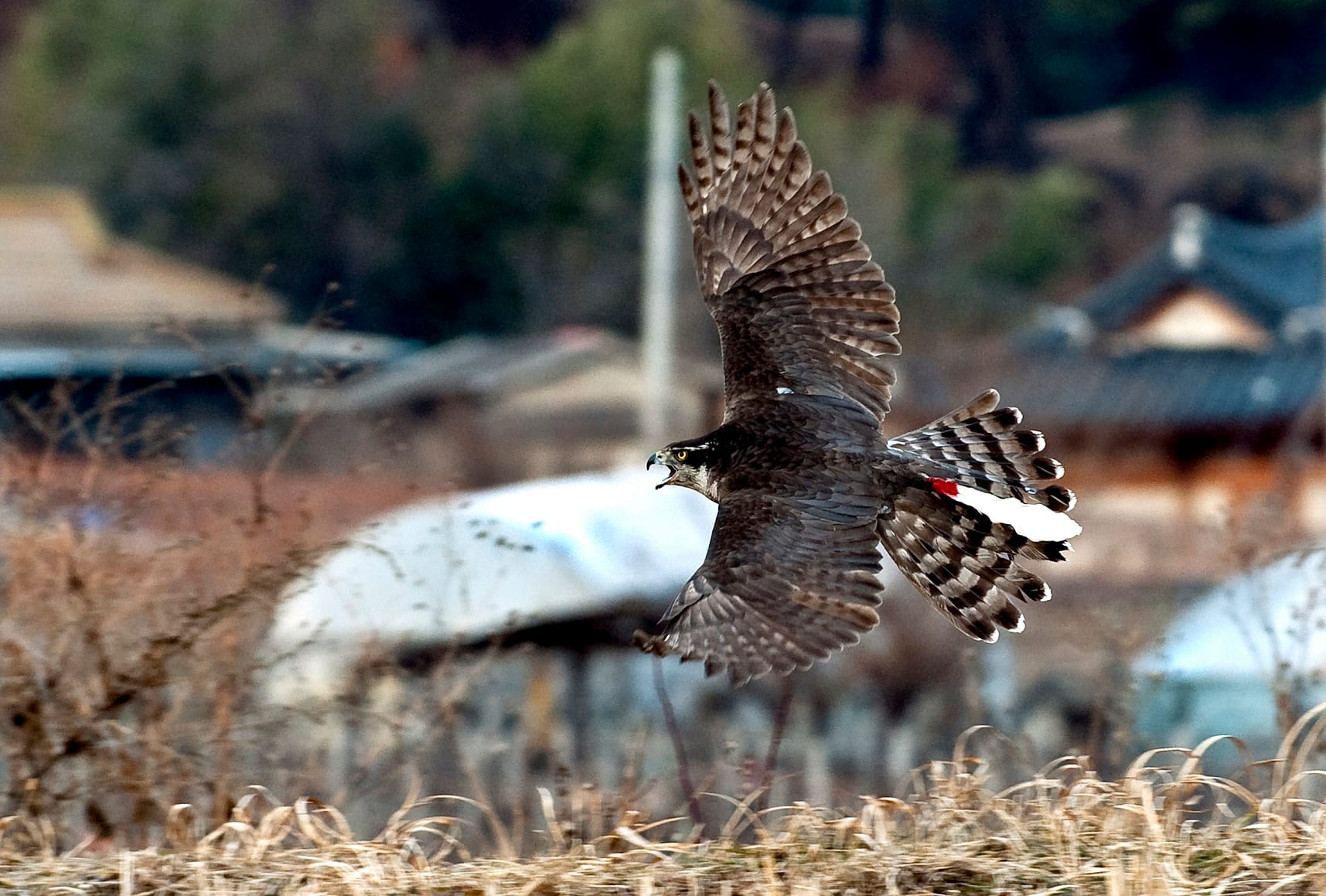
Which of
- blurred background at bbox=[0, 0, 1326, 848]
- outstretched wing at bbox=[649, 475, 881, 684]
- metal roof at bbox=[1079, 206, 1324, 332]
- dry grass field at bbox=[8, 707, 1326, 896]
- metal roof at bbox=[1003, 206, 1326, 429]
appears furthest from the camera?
metal roof at bbox=[1079, 206, 1324, 332]

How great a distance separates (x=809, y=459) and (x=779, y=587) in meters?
0.53

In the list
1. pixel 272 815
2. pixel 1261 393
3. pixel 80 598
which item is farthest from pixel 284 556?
pixel 1261 393

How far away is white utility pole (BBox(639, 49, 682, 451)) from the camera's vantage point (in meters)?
17.9

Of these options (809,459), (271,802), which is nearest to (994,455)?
(809,459)

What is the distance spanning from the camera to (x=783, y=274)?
16.9ft

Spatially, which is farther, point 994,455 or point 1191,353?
point 1191,353

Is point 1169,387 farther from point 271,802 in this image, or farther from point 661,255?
point 271,802

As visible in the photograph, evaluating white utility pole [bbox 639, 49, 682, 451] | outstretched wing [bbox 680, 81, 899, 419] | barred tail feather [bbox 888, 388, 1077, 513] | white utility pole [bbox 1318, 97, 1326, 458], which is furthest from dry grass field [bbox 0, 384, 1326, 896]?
white utility pole [bbox 1318, 97, 1326, 458]

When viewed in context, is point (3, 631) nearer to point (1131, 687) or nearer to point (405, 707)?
point (405, 707)

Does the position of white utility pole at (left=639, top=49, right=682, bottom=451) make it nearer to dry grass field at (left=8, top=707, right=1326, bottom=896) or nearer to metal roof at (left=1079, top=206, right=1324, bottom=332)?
metal roof at (left=1079, top=206, right=1324, bottom=332)

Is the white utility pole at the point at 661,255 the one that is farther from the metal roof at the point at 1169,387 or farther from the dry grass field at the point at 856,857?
the dry grass field at the point at 856,857

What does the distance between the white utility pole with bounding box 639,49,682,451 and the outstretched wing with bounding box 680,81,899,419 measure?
41.3 feet

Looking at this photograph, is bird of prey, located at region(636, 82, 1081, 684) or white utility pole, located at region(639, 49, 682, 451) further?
white utility pole, located at region(639, 49, 682, 451)

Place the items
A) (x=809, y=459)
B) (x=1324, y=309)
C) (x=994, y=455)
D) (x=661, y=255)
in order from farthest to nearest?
(x=1324, y=309) → (x=661, y=255) → (x=994, y=455) → (x=809, y=459)
